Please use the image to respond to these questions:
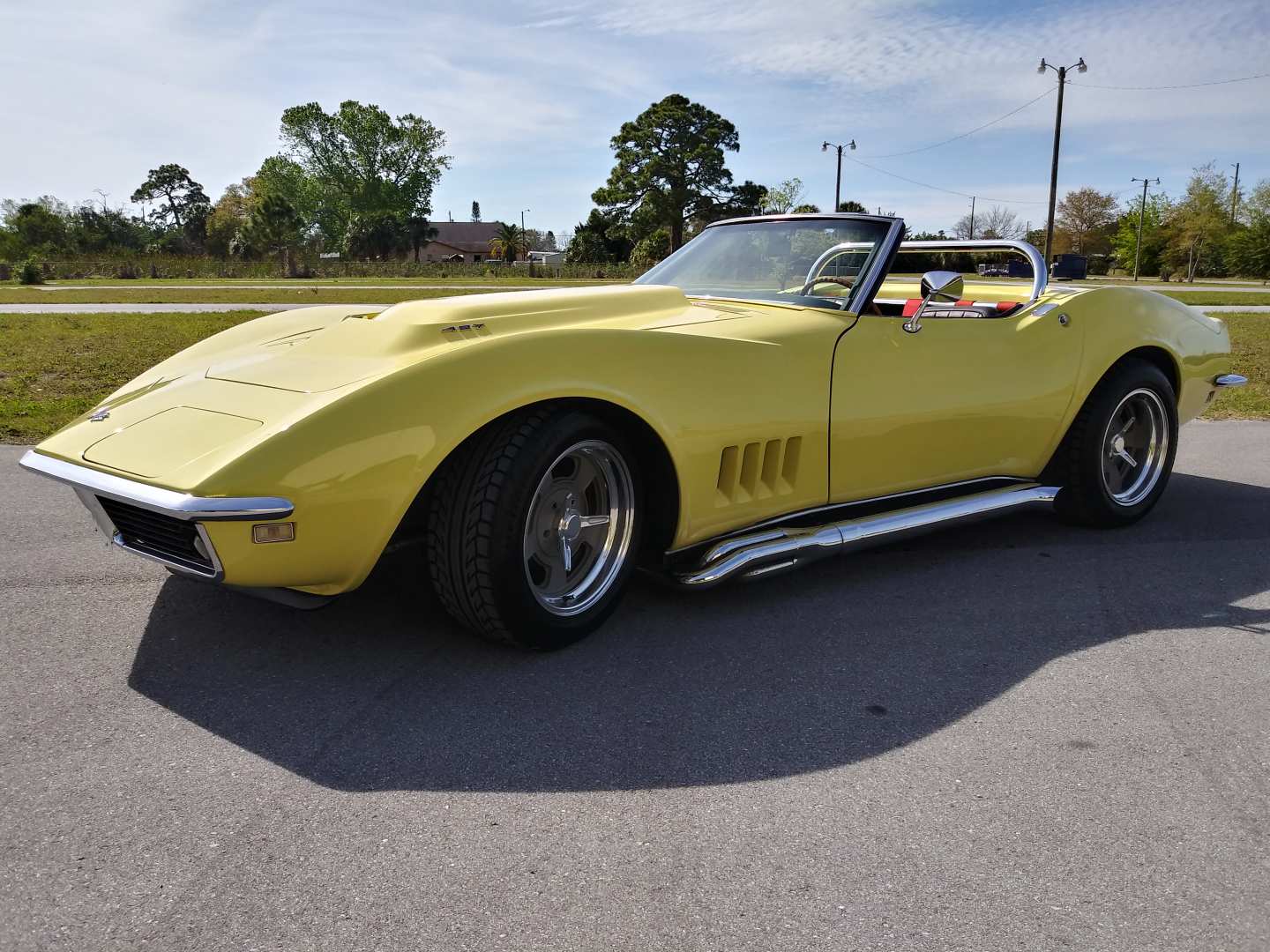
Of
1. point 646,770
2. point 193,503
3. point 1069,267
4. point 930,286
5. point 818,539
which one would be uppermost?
point 1069,267

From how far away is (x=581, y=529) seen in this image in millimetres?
2895

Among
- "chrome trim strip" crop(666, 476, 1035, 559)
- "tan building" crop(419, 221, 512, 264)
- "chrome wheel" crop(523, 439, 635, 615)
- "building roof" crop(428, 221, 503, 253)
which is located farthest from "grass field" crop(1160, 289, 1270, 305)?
"building roof" crop(428, 221, 503, 253)

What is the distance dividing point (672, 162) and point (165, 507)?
59.9m

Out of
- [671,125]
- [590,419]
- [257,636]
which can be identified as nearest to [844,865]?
[590,419]

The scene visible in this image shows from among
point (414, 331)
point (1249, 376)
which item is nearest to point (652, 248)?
point (1249, 376)

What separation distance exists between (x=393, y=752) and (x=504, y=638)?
54 cm

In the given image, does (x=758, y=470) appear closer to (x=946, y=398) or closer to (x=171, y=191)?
(x=946, y=398)

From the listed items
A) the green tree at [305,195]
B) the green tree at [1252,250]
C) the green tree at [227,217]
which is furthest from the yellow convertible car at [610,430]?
the green tree at [227,217]

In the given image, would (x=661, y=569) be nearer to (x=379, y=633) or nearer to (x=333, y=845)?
(x=379, y=633)

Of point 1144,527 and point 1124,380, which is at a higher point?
point 1124,380

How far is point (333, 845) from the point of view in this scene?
190 centimetres

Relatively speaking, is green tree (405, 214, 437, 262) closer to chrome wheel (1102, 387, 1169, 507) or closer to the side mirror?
chrome wheel (1102, 387, 1169, 507)

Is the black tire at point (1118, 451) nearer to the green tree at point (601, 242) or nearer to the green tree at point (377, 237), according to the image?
the green tree at point (601, 242)

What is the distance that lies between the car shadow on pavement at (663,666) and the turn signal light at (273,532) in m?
0.47
